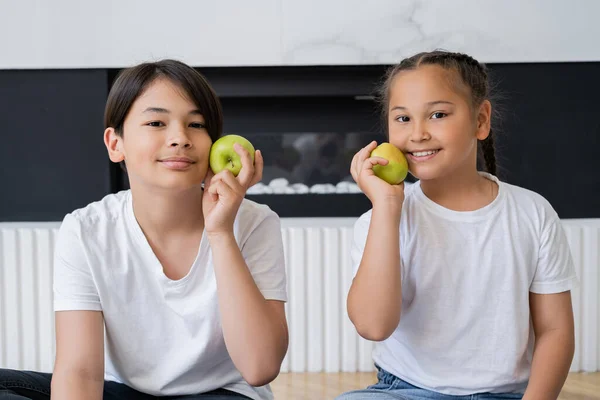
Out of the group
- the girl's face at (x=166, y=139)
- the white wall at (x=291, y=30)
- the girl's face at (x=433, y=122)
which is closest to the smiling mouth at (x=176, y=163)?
the girl's face at (x=166, y=139)

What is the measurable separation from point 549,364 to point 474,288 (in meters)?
0.19

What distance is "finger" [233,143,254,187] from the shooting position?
1.29 m

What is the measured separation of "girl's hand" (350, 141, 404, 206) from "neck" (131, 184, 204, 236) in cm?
31

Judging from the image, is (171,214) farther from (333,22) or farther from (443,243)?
(333,22)

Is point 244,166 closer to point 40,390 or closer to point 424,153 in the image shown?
point 424,153

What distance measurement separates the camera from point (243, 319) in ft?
4.04

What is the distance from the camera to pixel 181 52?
256cm

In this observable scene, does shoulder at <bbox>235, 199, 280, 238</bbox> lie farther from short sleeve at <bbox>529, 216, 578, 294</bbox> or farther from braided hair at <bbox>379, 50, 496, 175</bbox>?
short sleeve at <bbox>529, 216, 578, 294</bbox>

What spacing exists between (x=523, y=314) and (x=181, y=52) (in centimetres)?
165

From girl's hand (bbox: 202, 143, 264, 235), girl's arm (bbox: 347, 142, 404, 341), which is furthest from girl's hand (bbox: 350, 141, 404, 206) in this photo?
girl's hand (bbox: 202, 143, 264, 235)

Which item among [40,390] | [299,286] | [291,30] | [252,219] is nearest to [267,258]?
[252,219]

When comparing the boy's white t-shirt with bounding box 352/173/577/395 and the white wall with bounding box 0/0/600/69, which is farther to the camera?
the white wall with bounding box 0/0/600/69

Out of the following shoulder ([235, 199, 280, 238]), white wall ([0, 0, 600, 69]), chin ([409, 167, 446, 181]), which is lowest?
shoulder ([235, 199, 280, 238])

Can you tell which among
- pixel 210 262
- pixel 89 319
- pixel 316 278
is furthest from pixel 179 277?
pixel 316 278
